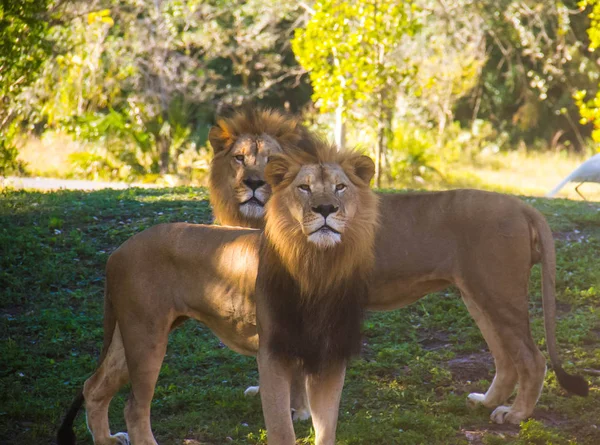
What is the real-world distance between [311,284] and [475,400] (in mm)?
1582

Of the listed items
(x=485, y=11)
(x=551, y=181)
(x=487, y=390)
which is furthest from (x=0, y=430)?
(x=485, y=11)

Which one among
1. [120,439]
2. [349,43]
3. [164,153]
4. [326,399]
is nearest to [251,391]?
[120,439]

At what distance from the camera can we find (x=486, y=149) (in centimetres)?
1888

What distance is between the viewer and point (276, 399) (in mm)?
3527

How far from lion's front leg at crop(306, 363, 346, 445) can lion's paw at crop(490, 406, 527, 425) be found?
1249 mm

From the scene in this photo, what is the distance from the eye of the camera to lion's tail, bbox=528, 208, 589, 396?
4.23 meters

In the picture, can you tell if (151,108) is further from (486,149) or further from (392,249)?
(392,249)

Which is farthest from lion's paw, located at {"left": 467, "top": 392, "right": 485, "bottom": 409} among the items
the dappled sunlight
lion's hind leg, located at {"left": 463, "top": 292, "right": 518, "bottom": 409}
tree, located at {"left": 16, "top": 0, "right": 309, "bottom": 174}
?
tree, located at {"left": 16, "top": 0, "right": 309, "bottom": 174}

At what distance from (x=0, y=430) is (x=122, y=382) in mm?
782

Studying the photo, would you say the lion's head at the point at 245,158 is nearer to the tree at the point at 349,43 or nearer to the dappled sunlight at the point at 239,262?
the dappled sunlight at the point at 239,262

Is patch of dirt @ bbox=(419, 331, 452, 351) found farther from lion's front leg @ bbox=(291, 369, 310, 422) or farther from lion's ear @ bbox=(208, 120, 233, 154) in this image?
lion's ear @ bbox=(208, 120, 233, 154)

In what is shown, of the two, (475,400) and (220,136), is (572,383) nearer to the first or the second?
(475,400)

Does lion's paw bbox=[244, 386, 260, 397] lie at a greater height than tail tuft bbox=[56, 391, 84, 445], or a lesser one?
lesser

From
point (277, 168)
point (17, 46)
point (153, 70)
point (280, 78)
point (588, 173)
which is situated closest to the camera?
point (277, 168)
